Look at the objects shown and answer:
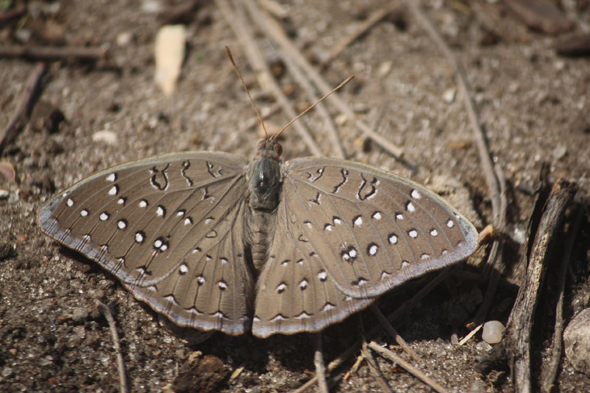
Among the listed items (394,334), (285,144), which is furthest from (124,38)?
(394,334)

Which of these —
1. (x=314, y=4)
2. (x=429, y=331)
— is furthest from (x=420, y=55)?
(x=429, y=331)

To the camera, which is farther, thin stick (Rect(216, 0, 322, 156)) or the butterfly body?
thin stick (Rect(216, 0, 322, 156))

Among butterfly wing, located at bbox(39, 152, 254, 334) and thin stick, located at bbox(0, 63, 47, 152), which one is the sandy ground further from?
butterfly wing, located at bbox(39, 152, 254, 334)

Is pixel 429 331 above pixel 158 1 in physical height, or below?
below

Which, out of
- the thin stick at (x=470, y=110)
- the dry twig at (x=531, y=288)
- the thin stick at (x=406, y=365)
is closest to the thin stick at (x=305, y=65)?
the thin stick at (x=470, y=110)

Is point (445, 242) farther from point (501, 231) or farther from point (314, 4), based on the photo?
point (314, 4)

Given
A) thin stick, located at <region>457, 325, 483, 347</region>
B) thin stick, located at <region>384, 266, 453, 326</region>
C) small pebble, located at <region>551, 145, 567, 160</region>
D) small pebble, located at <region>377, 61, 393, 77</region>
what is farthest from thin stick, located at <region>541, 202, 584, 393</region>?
small pebble, located at <region>377, 61, 393, 77</region>

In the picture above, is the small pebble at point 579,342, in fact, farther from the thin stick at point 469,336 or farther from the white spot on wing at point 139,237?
the white spot on wing at point 139,237
